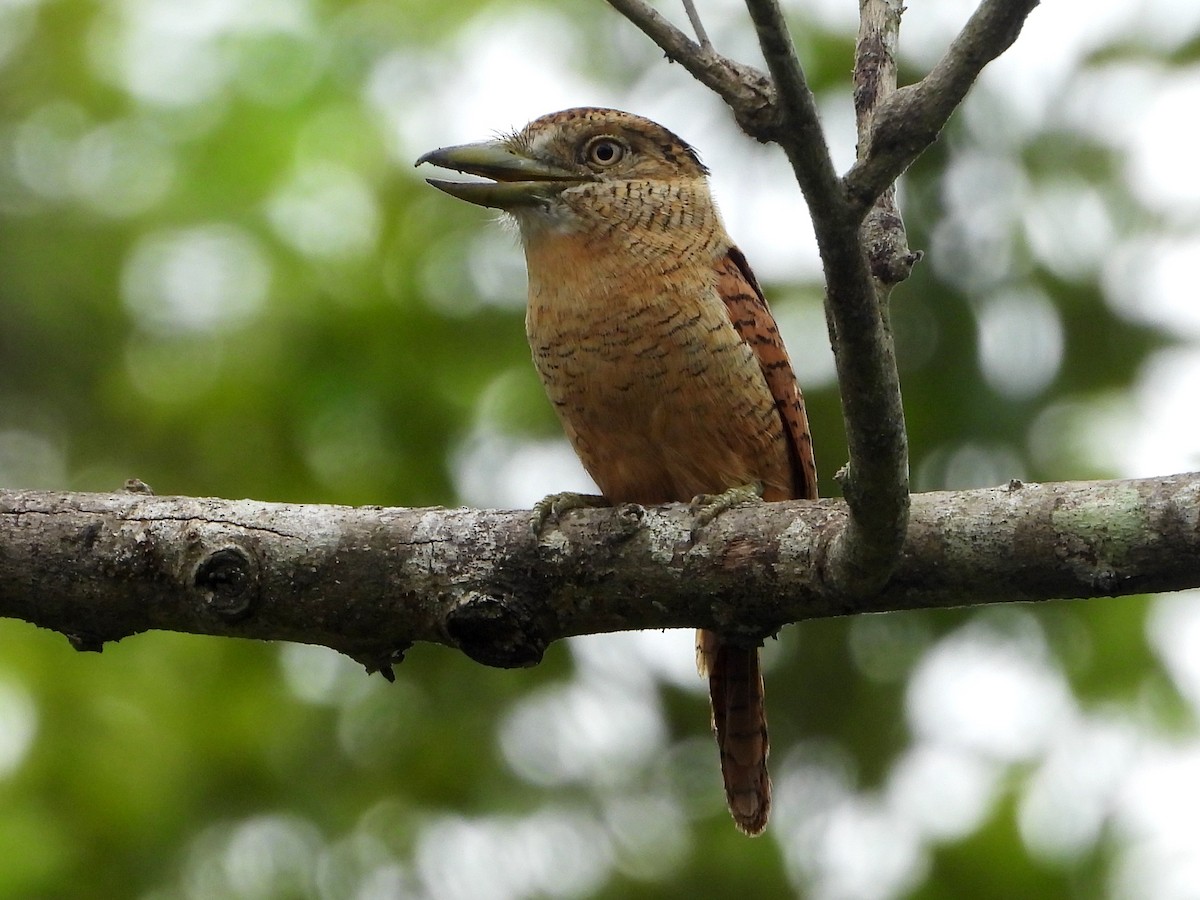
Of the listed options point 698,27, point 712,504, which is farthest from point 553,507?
point 698,27

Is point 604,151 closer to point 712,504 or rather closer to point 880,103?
point 712,504

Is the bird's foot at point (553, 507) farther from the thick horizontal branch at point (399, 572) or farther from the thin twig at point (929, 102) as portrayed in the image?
the thin twig at point (929, 102)

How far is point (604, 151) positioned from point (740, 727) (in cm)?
228

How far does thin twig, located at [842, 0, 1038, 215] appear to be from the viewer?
2.85 m

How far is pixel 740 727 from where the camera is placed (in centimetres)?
536

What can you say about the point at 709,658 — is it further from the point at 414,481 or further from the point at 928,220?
the point at 928,220

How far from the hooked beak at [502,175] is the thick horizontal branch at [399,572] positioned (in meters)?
1.37

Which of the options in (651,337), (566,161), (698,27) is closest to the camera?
(698,27)

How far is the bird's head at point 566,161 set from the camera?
508cm

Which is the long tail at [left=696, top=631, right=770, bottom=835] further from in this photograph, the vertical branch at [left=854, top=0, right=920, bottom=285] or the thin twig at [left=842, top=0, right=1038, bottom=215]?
the thin twig at [left=842, top=0, right=1038, bottom=215]

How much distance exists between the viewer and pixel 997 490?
141 inches

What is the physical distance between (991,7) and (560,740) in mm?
4200

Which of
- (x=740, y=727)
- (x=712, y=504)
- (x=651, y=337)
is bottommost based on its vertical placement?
(x=740, y=727)

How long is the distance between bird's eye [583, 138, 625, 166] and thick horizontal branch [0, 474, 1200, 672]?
5.83 ft
